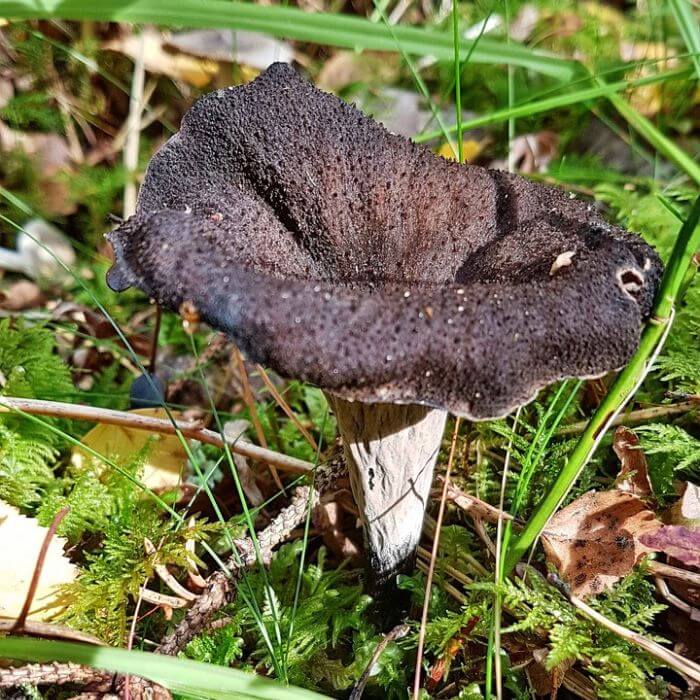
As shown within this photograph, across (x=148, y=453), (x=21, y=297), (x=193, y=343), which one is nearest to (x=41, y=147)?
(x=21, y=297)

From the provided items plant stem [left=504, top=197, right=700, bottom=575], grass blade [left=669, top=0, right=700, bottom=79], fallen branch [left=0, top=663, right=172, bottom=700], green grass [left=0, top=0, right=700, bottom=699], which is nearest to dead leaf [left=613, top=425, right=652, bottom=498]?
green grass [left=0, top=0, right=700, bottom=699]

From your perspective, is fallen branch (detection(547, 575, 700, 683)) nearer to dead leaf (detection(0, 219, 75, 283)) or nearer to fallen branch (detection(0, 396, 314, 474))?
fallen branch (detection(0, 396, 314, 474))

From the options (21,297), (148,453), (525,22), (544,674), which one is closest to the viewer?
(544,674)

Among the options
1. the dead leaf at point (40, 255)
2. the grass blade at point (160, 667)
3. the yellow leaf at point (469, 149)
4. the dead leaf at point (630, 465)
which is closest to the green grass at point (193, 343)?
the grass blade at point (160, 667)

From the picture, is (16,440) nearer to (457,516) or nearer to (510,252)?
(457,516)

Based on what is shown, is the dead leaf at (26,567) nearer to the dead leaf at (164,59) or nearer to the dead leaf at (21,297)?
the dead leaf at (21,297)

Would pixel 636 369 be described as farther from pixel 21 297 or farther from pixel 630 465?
pixel 21 297
